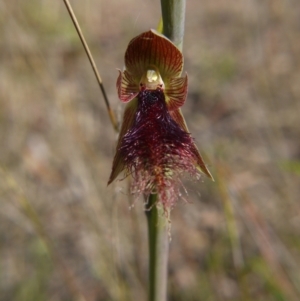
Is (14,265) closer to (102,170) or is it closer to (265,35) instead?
(102,170)

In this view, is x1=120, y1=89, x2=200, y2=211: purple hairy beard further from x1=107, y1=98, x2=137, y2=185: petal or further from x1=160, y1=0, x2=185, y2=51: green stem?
x1=160, y1=0, x2=185, y2=51: green stem

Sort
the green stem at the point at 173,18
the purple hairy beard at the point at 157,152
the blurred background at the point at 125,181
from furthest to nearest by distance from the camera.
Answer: the blurred background at the point at 125,181 < the purple hairy beard at the point at 157,152 < the green stem at the point at 173,18

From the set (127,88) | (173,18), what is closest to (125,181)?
(127,88)

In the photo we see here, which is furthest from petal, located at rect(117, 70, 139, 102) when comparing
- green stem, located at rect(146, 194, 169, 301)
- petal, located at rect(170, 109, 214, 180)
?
green stem, located at rect(146, 194, 169, 301)

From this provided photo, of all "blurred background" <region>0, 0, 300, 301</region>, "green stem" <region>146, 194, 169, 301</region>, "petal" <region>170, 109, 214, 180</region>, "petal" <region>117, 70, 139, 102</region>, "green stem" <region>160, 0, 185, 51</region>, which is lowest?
"green stem" <region>146, 194, 169, 301</region>

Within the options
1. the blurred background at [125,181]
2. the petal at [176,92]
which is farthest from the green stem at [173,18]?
the blurred background at [125,181]

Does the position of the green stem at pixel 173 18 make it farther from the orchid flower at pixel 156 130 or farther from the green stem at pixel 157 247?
the green stem at pixel 157 247

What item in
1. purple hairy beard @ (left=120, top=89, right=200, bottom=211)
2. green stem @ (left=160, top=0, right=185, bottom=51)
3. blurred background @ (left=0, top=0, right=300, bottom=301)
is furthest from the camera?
blurred background @ (left=0, top=0, right=300, bottom=301)
